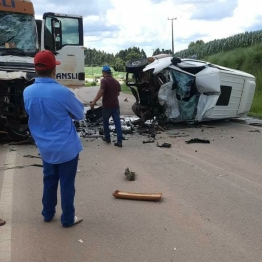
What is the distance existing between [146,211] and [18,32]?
23.1ft

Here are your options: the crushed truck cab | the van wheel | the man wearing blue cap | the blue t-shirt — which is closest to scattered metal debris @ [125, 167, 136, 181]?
the blue t-shirt

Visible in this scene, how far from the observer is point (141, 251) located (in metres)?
3.71

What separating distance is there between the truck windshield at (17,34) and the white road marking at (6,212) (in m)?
3.81

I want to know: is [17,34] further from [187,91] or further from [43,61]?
[43,61]

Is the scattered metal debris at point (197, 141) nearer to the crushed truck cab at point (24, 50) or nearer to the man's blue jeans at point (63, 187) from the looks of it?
the crushed truck cab at point (24, 50)

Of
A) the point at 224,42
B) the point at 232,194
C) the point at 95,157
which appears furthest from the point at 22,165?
the point at 224,42

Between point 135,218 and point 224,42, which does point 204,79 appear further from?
point 224,42

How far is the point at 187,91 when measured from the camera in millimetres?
11281

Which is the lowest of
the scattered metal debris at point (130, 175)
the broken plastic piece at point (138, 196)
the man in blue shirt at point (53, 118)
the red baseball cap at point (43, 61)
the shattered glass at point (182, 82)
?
the scattered metal debris at point (130, 175)

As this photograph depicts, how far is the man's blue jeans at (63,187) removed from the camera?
13.6ft

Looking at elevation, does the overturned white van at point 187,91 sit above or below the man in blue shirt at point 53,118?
below

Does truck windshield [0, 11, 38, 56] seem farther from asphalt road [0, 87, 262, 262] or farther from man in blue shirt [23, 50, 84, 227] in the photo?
man in blue shirt [23, 50, 84, 227]

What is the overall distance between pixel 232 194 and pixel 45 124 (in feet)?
8.72

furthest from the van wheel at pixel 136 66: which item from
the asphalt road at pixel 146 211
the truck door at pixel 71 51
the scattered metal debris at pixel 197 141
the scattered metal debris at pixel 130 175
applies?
the scattered metal debris at pixel 130 175
